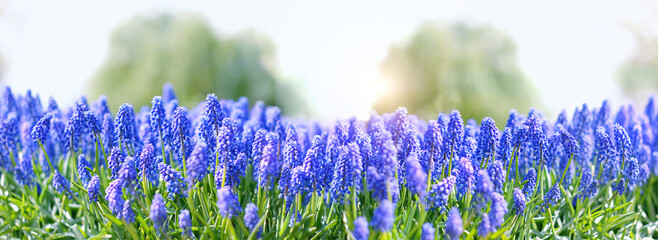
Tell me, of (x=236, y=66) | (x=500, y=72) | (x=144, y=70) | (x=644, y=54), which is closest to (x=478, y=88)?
(x=500, y=72)

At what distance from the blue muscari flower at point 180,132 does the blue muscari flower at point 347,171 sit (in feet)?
2.59

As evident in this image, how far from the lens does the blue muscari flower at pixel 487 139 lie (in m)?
2.59

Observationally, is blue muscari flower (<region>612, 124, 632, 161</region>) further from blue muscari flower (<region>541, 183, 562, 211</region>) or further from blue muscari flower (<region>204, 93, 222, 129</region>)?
blue muscari flower (<region>204, 93, 222, 129</region>)

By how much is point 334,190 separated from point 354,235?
390mm

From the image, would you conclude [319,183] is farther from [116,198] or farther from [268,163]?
[116,198]

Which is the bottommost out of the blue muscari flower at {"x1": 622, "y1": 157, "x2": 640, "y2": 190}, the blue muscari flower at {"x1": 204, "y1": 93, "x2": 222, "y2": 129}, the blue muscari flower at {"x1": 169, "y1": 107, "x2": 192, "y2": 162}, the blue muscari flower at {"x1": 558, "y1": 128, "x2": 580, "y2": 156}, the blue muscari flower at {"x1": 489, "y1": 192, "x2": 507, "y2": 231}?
the blue muscari flower at {"x1": 489, "y1": 192, "x2": 507, "y2": 231}

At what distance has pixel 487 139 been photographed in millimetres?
2625

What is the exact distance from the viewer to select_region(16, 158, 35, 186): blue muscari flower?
3.29 meters

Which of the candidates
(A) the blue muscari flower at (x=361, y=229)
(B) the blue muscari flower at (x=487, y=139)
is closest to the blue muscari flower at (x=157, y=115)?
(A) the blue muscari flower at (x=361, y=229)

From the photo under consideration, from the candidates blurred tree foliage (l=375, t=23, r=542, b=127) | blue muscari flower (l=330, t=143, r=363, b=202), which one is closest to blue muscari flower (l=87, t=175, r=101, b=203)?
blue muscari flower (l=330, t=143, r=363, b=202)

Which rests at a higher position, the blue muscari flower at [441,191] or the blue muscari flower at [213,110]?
the blue muscari flower at [213,110]

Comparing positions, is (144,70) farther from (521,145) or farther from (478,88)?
(521,145)

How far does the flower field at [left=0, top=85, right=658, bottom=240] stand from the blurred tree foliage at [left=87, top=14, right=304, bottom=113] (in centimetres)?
1336

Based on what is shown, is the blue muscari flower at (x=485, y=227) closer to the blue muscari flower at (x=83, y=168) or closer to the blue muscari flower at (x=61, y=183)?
the blue muscari flower at (x=83, y=168)
